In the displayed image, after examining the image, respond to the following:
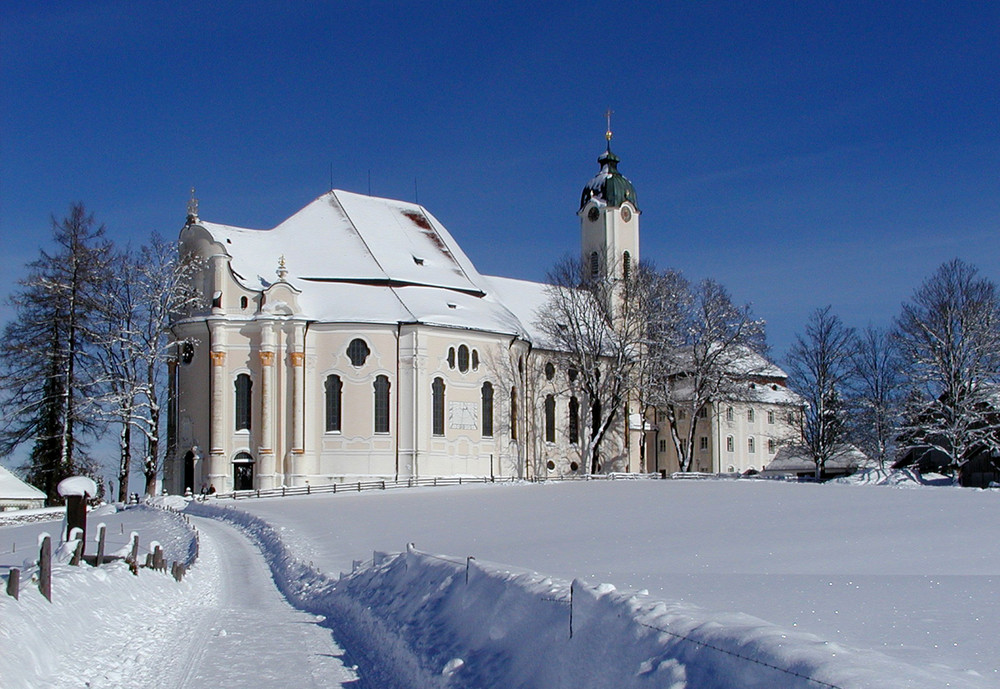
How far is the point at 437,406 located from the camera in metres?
52.7

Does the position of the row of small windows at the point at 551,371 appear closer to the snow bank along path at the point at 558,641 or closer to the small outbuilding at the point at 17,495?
the small outbuilding at the point at 17,495

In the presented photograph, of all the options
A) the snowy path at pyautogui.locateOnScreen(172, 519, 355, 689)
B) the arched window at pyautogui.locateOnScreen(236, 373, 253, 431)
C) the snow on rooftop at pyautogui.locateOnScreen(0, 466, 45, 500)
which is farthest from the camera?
the arched window at pyautogui.locateOnScreen(236, 373, 253, 431)

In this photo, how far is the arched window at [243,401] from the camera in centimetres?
5100

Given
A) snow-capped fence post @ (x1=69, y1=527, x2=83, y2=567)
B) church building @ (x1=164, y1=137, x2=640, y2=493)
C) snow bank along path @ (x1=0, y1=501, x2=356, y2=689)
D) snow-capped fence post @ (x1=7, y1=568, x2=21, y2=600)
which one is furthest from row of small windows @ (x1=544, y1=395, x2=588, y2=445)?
snow-capped fence post @ (x1=7, y1=568, x2=21, y2=600)

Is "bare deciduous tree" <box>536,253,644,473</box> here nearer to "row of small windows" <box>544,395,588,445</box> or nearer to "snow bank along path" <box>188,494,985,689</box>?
"row of small windows" <box>544,395,588,445</box>

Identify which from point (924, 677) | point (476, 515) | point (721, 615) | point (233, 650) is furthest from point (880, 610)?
point (476, 515)

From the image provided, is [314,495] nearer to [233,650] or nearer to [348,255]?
[348,255]

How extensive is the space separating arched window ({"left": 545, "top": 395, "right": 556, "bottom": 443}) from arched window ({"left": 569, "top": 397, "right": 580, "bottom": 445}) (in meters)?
1.17

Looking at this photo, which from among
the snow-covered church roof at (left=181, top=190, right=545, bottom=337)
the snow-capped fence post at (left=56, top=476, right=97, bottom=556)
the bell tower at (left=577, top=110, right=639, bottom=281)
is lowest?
the snow-capped fence post at (left=56, top=476, right=97, bottom=556)

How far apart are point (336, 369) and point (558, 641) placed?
4428cm

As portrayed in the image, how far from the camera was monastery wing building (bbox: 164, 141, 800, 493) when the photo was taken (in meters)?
50.6

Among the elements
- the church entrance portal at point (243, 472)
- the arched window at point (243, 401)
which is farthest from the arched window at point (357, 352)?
the church entrance portal at point (243, 472)

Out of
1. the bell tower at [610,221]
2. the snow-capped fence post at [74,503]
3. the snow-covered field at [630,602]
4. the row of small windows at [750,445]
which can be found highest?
the bell tower at [610,221]

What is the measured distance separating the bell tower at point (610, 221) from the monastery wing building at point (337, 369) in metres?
12.7
